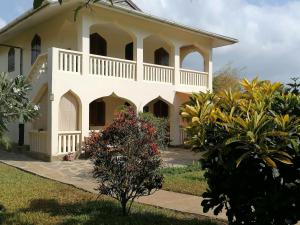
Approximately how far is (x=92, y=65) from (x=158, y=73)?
3996mm

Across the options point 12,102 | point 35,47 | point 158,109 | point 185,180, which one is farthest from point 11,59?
point 12,102

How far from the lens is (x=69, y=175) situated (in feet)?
38.3

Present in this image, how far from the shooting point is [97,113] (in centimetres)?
2036

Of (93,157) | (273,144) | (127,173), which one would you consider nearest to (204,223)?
(127,173)

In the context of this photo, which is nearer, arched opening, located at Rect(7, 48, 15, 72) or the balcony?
the balcony

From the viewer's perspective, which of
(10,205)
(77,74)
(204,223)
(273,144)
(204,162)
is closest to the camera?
(273,144)

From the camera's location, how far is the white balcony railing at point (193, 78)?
67.1ft

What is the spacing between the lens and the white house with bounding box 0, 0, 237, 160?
1527cm

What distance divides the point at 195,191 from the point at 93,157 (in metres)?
3.34

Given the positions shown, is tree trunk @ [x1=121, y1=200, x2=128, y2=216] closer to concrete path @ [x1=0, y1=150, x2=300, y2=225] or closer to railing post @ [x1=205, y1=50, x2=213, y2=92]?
concrete path @ [x1=0, y1=150, x2=300, y2=225]

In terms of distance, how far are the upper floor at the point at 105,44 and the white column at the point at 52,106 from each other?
0.17 ft

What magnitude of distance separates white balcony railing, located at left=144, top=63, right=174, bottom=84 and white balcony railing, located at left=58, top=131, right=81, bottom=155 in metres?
4.64

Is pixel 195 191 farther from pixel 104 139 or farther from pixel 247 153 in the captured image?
pixel 247 153

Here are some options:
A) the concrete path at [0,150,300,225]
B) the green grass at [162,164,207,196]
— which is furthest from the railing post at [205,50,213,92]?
the green grass at [162,164,207,196]
